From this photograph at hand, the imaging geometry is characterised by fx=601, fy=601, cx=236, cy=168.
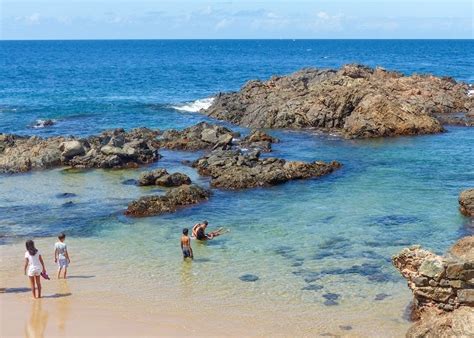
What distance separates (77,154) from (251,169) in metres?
12.6

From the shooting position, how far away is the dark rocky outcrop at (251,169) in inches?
1358

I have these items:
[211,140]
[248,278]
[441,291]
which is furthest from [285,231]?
[211,140]

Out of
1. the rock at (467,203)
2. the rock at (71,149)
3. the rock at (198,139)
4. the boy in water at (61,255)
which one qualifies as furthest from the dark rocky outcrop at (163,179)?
the rock at (467,203)

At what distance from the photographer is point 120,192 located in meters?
33.8

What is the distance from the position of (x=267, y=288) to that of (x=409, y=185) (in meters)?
16.6

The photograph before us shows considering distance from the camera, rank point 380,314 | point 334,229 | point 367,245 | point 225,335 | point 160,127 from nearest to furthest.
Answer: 1. point 225,335
2. point 380,314
3. point 367,245
4. point 334,229
5. point 160,127

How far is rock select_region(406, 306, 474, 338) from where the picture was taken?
1501 cm

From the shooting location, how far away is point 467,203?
28.5 metres

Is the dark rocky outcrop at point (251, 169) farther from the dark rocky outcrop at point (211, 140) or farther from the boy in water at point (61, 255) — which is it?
the boy in water at point (61, 255)

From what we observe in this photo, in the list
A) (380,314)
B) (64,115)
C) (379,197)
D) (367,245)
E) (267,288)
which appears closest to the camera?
(380,314)

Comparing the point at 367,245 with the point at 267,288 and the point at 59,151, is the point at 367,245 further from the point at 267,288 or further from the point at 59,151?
the point at 59,151

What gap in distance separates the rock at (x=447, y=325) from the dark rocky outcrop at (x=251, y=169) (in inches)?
744

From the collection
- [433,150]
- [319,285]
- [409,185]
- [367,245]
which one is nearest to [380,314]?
[319,285]

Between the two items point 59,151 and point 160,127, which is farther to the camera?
point 160,127
